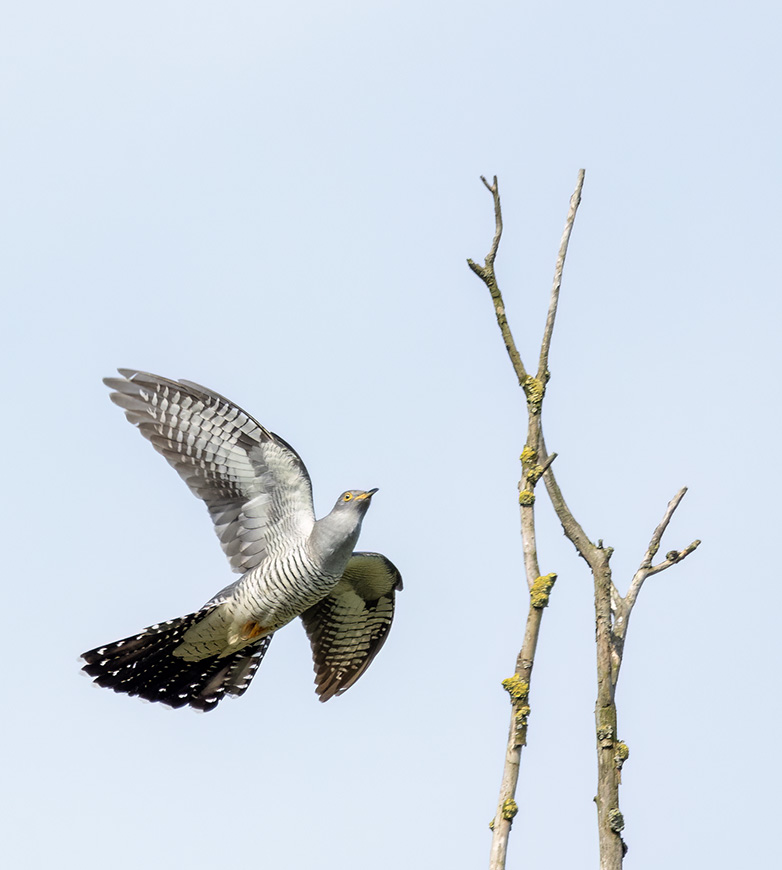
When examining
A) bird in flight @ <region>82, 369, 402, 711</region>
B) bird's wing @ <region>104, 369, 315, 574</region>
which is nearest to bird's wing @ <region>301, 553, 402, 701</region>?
bird in flight @ <region>82, 369, 402, 711</region>

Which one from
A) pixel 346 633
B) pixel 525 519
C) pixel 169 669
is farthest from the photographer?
pixel 346 633

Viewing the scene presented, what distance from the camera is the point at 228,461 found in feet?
26.3

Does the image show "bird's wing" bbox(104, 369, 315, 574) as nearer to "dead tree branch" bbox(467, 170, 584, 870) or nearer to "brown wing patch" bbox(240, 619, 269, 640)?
"brown wing patch" bbox(240, 619, 269, 640)

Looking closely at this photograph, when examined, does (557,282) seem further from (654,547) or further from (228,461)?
(228,461)

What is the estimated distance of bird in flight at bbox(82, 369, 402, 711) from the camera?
7.86 metres

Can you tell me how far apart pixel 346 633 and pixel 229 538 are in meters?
1.59

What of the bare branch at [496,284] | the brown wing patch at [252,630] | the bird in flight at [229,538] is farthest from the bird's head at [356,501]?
the bare branch at [496,284]

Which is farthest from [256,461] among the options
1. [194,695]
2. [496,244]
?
[496,244]

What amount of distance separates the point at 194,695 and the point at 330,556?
182cm

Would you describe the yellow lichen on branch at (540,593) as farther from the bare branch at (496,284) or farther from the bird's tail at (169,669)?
the bird's tail at (169,669)

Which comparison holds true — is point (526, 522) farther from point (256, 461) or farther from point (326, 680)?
point (326, 680)

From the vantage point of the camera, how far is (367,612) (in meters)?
9.30

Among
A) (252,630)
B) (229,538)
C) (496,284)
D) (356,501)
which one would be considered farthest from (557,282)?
(252,630)

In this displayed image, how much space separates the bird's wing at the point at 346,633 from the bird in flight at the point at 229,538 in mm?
490
